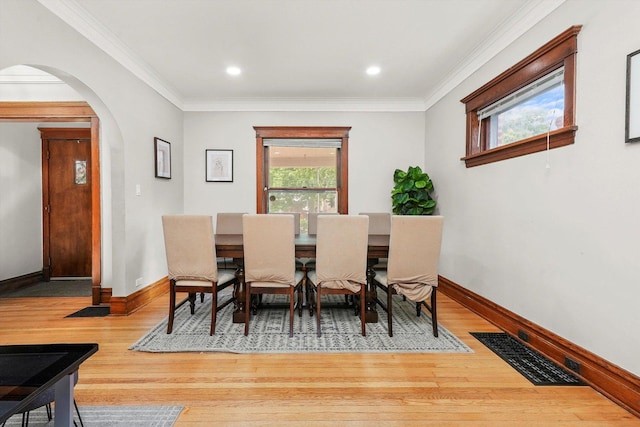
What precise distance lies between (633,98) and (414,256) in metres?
1.58

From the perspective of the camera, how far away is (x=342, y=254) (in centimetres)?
248

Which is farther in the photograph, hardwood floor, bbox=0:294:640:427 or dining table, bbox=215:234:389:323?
dining table, bbox=215:234:389:323

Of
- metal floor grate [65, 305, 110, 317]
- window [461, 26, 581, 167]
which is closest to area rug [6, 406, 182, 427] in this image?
metal floor grate [65, 305, 110, 317]

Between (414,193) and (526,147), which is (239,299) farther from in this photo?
(526,147)

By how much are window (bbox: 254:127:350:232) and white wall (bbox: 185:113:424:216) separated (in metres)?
0.15

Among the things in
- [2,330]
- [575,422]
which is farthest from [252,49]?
[575,422]

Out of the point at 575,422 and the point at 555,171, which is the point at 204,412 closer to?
the point at 575,422

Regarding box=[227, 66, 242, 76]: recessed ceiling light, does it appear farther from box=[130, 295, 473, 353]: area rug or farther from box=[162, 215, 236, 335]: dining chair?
box=[130, 295, 473, 353]: area rug

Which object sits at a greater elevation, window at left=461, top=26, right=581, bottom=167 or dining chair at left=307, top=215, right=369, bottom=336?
window at left=461, top=26, right=581, bottom=167

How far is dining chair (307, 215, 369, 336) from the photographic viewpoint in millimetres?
2447

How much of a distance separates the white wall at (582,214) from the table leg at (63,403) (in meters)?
2.63

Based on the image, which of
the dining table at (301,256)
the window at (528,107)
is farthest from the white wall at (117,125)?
the window at (528,107)

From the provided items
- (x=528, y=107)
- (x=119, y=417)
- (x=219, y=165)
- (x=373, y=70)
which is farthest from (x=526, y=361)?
(x=219, y=165)

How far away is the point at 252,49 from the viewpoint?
2.92m
